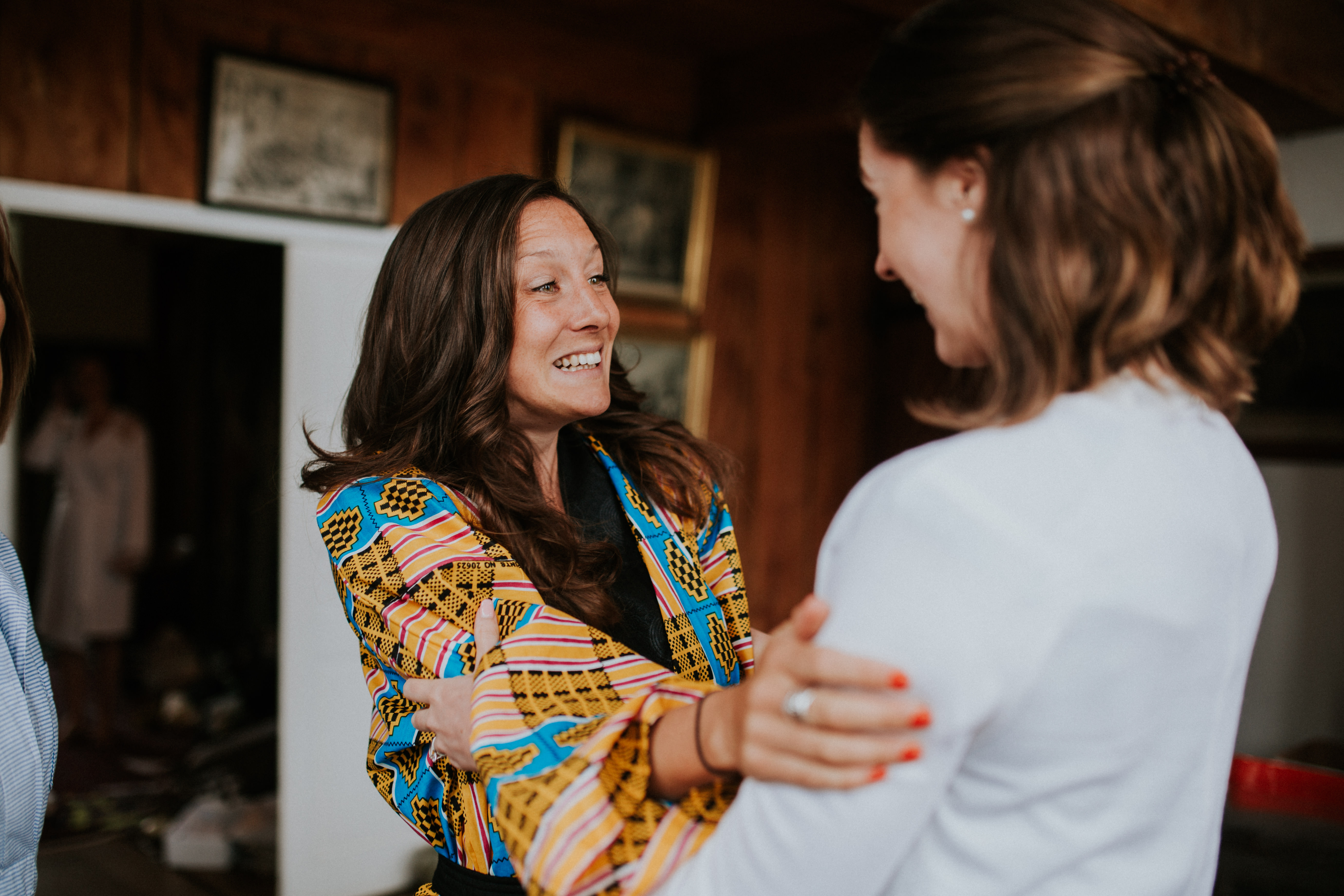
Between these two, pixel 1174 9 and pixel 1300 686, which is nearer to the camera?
pixel 1174 9

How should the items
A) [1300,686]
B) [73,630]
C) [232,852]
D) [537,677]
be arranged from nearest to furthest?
[537,677]
[232,852]
[1300,686]
[73,630]

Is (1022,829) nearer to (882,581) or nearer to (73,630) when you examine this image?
(882,581)

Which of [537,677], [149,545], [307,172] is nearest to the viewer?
[537,677]

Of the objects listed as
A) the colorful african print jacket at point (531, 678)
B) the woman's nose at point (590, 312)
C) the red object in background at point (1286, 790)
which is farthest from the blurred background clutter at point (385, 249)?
the woman's nose at point (590, 312)

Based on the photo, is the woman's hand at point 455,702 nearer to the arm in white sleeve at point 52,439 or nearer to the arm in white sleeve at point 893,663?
the arm in white sleeve at point 893,663

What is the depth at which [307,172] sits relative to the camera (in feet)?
9.80

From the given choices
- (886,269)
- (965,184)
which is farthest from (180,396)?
(965,184)

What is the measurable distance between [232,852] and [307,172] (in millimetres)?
2230

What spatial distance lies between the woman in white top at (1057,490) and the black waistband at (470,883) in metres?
0.53

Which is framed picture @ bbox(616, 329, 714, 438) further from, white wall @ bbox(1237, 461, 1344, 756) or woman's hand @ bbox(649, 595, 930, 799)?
woman's hand @ bbox(649, 595, 930, 799)

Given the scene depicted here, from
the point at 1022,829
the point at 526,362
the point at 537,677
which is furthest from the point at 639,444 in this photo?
the point at 1022,829

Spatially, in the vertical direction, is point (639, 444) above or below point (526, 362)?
below

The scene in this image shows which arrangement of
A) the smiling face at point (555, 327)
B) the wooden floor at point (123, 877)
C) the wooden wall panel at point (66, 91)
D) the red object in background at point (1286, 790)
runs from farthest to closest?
the wooden floor at point (123, 877) → the wooden wall panel at point (66, 91) → the red object in background at point (1286, 790) → the smiling face at point (555, 327)

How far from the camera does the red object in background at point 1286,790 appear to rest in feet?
6.30
